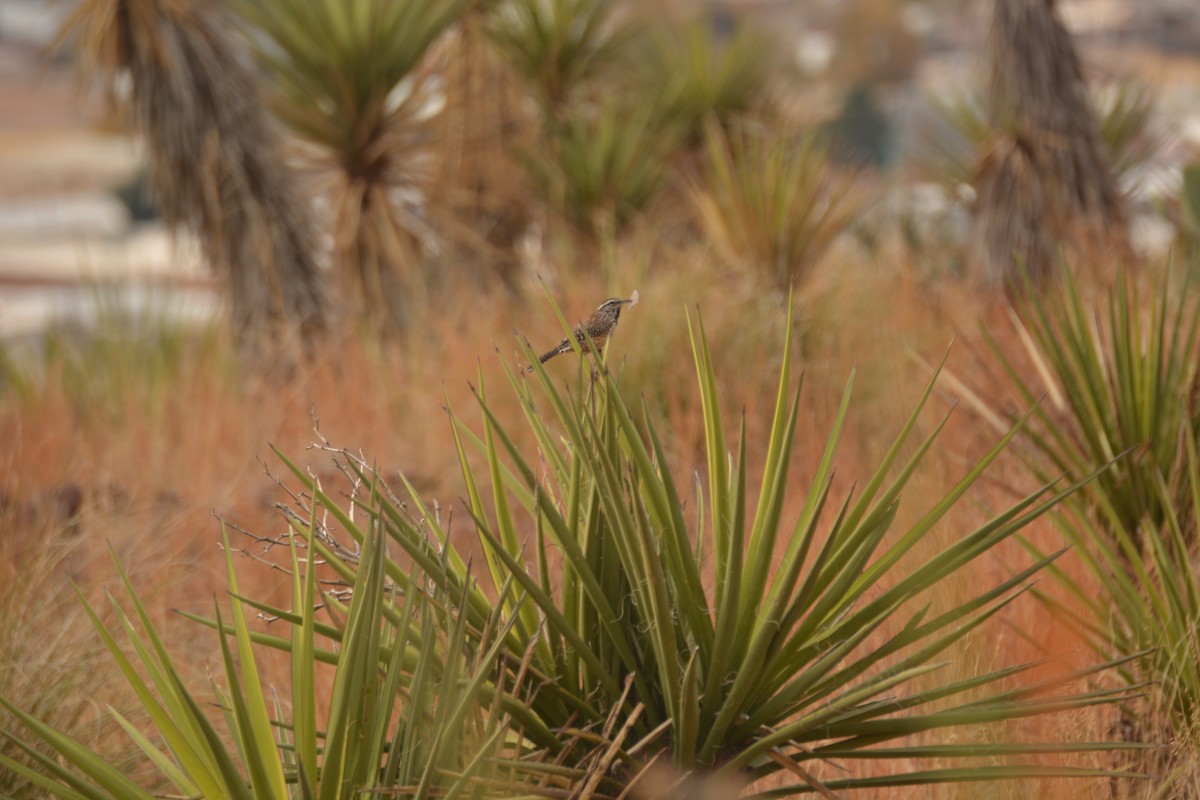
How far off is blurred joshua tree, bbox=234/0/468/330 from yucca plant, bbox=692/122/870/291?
1969 mm

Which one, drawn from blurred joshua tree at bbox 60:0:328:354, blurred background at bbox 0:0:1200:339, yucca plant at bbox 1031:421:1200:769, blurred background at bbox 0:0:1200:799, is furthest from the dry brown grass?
blurred background at bbox 0:0:1200:339

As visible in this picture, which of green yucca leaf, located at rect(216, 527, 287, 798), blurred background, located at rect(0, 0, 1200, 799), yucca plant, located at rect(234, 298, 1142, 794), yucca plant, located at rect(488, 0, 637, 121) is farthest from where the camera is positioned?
yucca plant, located at rect(488, 0, 637, 121)

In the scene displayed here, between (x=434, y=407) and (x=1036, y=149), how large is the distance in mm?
4186

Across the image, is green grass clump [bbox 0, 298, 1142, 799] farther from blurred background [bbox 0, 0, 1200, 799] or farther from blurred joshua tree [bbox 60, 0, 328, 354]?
blurred joshua tree [bbox 60, 0, 328, 354]

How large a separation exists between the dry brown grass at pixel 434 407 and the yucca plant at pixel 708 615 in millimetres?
1435

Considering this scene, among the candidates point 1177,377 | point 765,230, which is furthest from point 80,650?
point 765,230

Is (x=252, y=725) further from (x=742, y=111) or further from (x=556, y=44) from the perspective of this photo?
(x=742, y=111)

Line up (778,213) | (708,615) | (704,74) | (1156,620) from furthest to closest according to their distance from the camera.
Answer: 1. (704,74)
2. (778,213)
3. (1156,620)
4. (708,615)

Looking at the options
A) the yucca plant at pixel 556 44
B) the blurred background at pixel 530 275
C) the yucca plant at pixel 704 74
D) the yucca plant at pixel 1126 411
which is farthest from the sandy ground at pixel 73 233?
the yucca plant at pixel 1126 411

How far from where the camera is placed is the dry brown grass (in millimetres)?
4508

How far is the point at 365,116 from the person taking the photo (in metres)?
8.36

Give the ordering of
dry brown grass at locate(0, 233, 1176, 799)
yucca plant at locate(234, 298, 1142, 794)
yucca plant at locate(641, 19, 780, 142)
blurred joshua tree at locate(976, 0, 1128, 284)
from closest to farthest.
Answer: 1. yucca plant at locate(234, 298, 1142, 794)
2. dry brown grass at locate(0, 233, 1176, 799)
3. blurred joshua tree at locate(976, 0, 1128, 284)
4. yucca plant at locate(641, 19, 780, 142)

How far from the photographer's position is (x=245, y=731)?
1.76m

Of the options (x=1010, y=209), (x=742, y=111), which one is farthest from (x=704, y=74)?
(x=1010, y=209)
